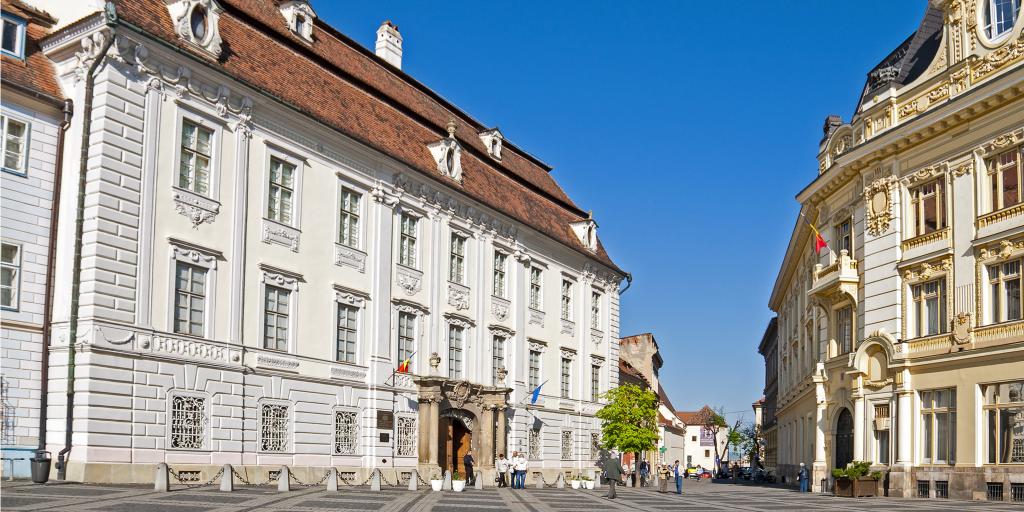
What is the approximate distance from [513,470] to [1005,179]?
19439 millimetres

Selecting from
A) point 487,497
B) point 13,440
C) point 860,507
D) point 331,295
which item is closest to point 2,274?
point 13,440

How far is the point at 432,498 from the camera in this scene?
2709cm

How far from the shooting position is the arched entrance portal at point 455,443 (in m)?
39.8

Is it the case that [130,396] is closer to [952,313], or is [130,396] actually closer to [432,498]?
[432,498]

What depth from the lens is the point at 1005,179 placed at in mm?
30297

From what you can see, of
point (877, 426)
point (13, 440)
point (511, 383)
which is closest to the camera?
point (13, 440)

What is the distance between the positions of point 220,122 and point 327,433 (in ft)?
33.4

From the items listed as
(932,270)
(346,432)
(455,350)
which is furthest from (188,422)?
(932,270)

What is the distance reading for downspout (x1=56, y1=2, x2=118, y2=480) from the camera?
24.4 meters

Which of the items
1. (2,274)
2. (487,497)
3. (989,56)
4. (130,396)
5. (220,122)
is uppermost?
(989,56)

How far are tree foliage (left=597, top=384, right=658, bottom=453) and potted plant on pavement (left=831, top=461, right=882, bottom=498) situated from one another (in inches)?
562

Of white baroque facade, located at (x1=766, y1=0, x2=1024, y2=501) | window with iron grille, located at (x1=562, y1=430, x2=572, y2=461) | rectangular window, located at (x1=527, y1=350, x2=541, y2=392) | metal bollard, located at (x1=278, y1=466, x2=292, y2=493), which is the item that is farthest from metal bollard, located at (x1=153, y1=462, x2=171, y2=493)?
window with iron grille, located at (x1=562, y1=430, x2=572, y2=461)

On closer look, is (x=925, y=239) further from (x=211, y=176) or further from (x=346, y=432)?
(x=211, y=176)

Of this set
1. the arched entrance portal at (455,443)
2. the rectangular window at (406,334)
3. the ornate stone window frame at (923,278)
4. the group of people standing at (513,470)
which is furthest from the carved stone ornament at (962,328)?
the arched entrance portal at (455,443)
